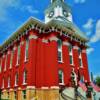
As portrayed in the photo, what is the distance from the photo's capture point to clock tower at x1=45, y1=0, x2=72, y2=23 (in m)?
37.8

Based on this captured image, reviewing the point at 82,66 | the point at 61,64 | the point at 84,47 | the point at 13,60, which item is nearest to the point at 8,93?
the point at 13,60

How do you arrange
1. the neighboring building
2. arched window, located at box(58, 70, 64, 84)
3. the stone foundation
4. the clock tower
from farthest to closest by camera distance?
the clock tower < arched window, located at box(58, 70, 64, 84) < the neighboring building < the stone foundation

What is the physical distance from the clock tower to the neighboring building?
3.53 ft

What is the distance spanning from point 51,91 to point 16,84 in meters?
7.61

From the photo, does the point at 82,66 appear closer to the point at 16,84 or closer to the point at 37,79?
the point at 37,79

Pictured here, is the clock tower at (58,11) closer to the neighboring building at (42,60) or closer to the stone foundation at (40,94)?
the neighboring building at (42,60)

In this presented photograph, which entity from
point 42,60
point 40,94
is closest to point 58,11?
point 42,60

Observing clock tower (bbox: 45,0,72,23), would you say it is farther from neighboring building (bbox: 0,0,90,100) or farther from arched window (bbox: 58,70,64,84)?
arched window (bbox: 58,70,64,84)

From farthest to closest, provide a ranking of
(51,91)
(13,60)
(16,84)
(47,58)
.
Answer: (13,60)
(16,84)
(47,58)
(51,91)

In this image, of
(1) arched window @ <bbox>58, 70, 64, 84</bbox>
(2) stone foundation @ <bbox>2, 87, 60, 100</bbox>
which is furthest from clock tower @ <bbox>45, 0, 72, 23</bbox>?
(2) stone foundation @ <bbox>2, 87, 60, 100</bbox>

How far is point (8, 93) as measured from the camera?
33094 mm

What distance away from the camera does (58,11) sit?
37969 mm

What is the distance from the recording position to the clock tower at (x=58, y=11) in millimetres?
37791

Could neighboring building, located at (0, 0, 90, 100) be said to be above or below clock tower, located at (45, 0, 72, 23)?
below
